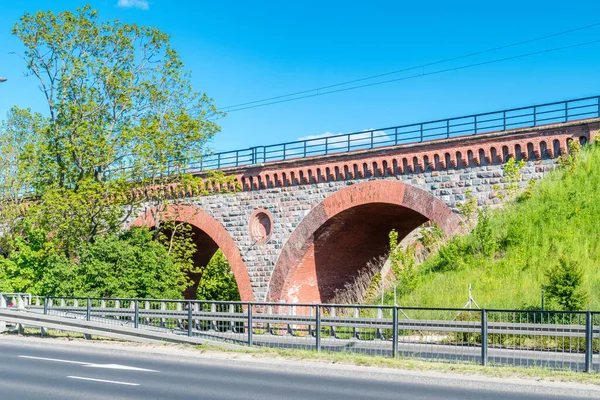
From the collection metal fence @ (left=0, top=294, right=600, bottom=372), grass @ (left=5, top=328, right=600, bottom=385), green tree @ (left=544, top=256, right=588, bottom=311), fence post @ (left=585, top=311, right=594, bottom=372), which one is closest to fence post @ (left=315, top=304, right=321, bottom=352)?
metal fence @ (left=0, top=294, right=600, bottom=372)

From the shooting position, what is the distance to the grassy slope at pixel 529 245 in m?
22.2

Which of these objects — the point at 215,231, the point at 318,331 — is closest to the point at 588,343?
the point at 318,331

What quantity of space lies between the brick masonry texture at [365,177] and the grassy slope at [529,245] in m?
1.00

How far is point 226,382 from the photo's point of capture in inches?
474

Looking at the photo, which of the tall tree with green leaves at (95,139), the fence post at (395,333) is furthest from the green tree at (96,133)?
the fence post at (395,333)

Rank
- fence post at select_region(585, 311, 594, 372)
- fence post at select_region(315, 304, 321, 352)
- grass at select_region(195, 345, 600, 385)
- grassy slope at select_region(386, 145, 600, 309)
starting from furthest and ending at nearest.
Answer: grassy slope at select_region(386, 145, 600, 309), fence post at select_region(315, 304, 321, 352), fence post at select_region(585, 311, 594, 372), grass at select_region(195, 345, 600, 385)

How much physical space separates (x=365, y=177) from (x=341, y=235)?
3.95 m

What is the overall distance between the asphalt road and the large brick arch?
701 inches

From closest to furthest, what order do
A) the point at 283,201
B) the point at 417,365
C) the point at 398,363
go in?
the point at 417,365 → the point at 398,363 → the point at 283,201

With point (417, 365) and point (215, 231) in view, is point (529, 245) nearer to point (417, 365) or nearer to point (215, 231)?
point (417, 365)

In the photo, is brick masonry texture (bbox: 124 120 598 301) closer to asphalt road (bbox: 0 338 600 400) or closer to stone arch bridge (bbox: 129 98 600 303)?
stone arch bridge (bbox: 129 98 600 303)

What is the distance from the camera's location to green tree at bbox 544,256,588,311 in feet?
63.0

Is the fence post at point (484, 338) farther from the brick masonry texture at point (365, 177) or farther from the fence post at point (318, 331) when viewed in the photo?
the brick masonry texture at point (365, 177)

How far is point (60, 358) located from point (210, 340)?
3.26 meters
